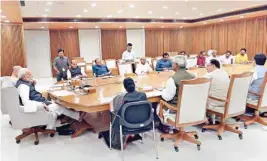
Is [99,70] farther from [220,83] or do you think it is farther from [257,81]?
[257,81]

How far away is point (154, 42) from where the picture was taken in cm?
1488

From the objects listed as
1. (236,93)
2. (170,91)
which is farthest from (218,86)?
(170,91)

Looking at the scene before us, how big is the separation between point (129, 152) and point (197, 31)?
1321 cm

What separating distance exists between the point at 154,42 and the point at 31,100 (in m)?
12.1

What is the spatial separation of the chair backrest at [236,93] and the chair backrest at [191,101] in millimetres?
470

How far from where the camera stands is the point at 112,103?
9.34ft

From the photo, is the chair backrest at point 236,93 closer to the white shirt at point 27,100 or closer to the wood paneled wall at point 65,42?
the white shirt at point 27,100

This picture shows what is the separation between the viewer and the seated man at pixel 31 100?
3.21m

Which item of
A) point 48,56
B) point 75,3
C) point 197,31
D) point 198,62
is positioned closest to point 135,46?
point 197,31

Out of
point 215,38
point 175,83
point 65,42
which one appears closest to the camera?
point 175,83

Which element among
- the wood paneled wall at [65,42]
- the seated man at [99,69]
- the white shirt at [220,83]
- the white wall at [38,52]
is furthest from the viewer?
the wood paneled wall at [65,42]

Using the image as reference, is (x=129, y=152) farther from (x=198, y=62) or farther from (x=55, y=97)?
(x=198, y=62)

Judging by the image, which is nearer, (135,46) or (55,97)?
(55,97)

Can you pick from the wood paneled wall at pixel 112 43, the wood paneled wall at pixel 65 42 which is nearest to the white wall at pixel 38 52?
the wood paneled wall at pixel 65 42
